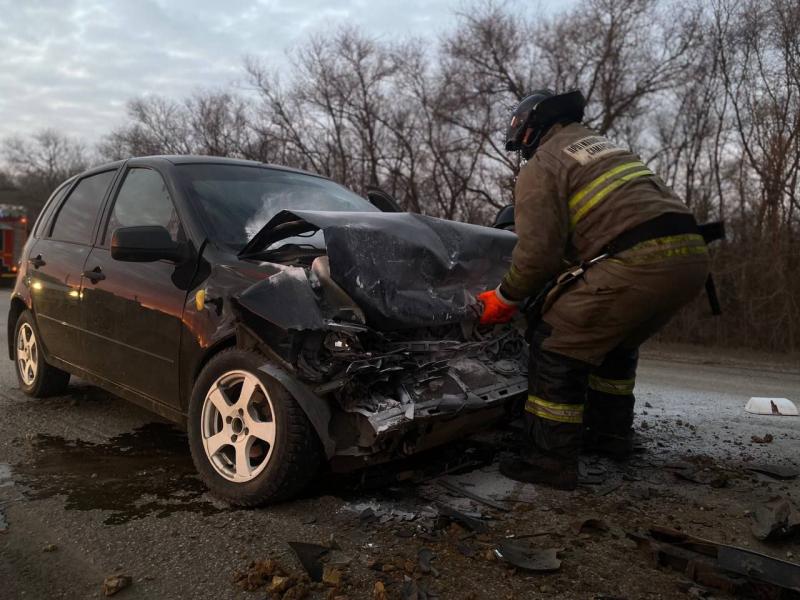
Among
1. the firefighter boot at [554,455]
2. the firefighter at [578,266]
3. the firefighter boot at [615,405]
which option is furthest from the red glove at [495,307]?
the firefighter boot at [615,405]

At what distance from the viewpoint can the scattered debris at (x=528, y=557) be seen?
7.14 ft

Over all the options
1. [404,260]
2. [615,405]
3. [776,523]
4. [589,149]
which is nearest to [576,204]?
[589,149]

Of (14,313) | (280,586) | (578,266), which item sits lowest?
(280,586)

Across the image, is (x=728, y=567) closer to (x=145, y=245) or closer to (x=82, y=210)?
(x=145, y=245)

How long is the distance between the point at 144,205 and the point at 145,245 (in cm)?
74

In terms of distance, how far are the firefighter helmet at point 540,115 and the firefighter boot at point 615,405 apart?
3.99 feet

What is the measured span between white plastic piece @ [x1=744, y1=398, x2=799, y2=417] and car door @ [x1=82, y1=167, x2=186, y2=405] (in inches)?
162

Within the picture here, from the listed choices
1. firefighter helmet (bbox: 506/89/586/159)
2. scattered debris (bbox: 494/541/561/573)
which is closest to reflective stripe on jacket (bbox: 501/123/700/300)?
firefighter helmet (bbox: 506/89/586/159)

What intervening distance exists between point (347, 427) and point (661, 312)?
1.56 meters

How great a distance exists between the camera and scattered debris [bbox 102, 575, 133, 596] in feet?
6.74

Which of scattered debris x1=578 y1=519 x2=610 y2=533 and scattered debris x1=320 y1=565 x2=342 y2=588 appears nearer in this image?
scattered debris x1=320 y1=565 x2=342 y2=588

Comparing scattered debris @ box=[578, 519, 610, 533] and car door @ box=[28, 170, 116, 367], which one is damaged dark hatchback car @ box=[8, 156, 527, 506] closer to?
car door @ box=[28, 170, 116, 367]

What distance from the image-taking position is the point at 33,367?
4648 millimetres

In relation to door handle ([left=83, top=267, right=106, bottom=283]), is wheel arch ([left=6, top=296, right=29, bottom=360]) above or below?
below
